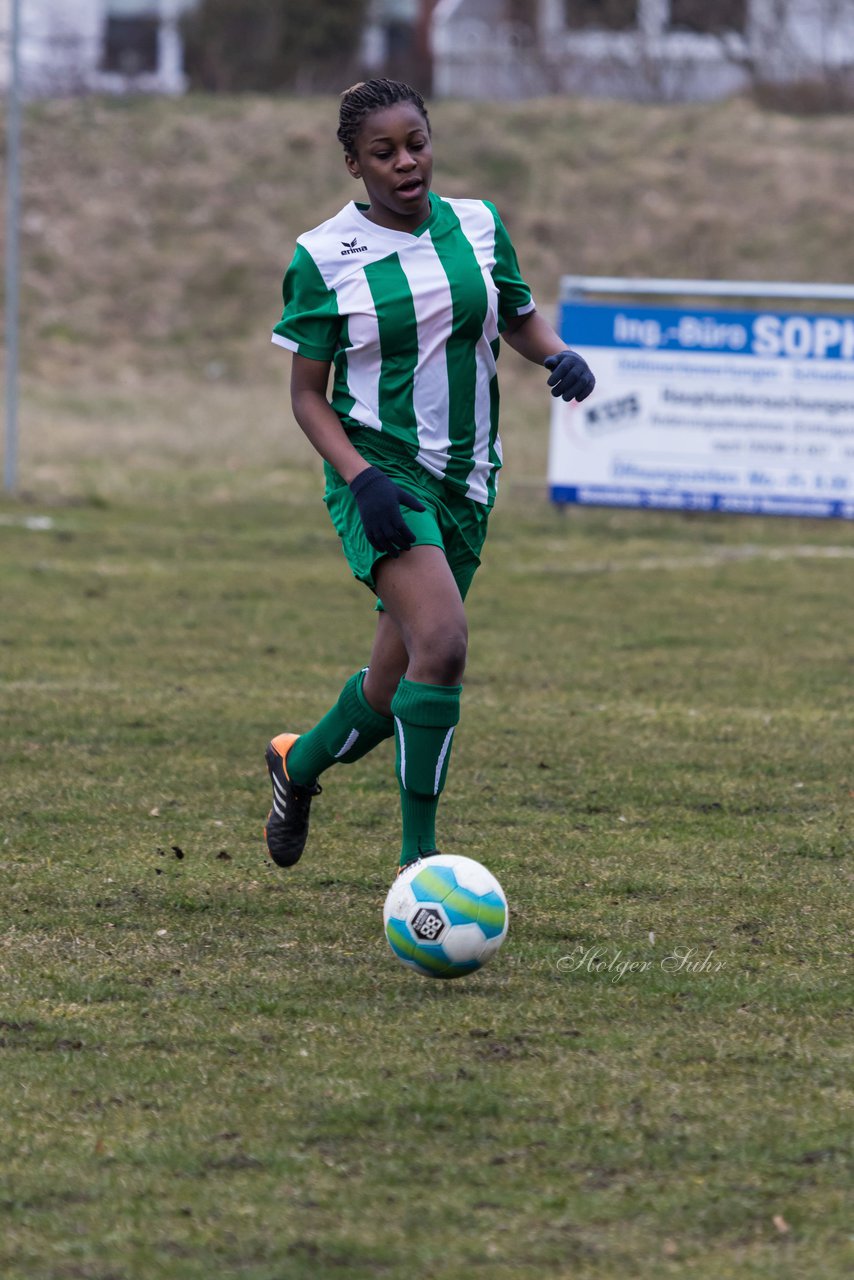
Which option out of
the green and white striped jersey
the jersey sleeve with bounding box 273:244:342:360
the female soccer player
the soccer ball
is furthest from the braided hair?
the soccer ball

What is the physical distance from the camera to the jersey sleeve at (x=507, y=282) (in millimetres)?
4773

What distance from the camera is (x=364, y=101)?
455cm

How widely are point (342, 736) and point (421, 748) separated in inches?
22.3

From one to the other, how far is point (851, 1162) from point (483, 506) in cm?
210

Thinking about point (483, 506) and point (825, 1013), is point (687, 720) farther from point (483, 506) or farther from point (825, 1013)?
point (825, 1013)

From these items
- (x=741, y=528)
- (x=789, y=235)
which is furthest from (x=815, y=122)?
(x=741, y=528)

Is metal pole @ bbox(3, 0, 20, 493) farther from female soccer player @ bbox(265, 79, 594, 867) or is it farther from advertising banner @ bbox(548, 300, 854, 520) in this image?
female soccer player @ bbox(265, 79, 594, 867)

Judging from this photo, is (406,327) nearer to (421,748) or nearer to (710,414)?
(421,748)

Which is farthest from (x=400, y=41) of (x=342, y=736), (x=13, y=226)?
(x=342, y=736)

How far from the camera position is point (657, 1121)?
3.38m

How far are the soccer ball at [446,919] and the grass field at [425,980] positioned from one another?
95mm

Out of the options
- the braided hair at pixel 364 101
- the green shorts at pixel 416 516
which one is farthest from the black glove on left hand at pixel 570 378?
the braided hair at pixel 364 101
